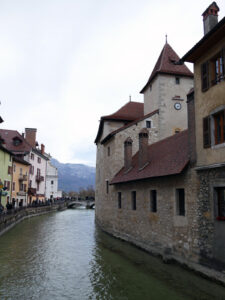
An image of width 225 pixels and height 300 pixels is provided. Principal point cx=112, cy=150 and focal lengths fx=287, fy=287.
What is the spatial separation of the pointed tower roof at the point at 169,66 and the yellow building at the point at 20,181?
23476 millimetres

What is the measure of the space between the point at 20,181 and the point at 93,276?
34.1 meters

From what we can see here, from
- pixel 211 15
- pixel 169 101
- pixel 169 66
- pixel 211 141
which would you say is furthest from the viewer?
pixel 169 66

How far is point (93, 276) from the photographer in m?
12.2

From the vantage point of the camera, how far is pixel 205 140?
1147 cm

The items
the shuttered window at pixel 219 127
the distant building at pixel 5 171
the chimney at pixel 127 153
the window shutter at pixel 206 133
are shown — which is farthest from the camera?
the distant building at pixel 5 171

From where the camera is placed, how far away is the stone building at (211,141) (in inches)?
413

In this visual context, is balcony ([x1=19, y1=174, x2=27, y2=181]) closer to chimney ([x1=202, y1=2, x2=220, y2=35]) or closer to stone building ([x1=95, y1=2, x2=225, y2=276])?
stone building ([x1=95, y1=2, x2=225, y2=276])

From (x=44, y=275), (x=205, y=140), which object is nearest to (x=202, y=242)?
(x=205, y=140)

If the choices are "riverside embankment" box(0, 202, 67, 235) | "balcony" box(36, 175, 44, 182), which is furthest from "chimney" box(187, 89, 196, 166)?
"balcony" box(36, 175, 44, 182)

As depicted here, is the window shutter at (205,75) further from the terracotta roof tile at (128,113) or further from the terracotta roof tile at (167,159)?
the terracotta roof tile at (128,113)

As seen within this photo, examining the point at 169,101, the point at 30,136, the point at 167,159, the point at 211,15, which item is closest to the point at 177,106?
the point at 169,101

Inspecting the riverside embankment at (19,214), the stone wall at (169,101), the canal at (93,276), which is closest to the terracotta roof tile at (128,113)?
the stone wall at (169,101)

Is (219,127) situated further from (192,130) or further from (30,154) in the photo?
(30,154)

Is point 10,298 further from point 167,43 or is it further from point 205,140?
point 167,43
